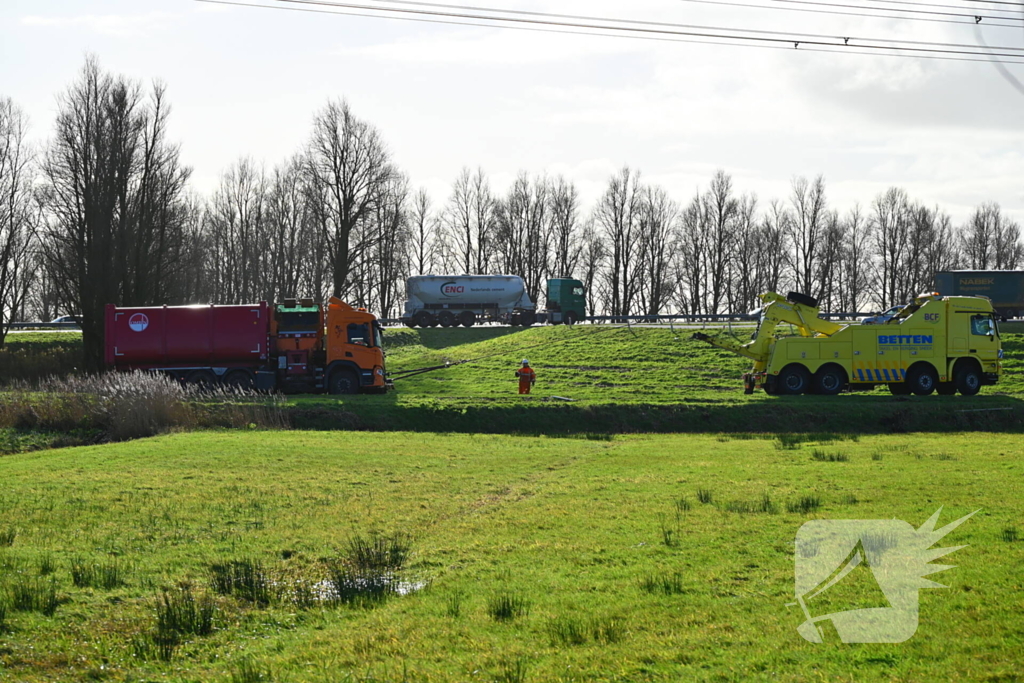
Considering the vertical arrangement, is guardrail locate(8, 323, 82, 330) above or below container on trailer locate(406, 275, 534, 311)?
below

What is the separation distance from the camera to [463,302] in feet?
206

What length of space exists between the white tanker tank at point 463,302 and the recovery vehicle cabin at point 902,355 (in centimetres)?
3150

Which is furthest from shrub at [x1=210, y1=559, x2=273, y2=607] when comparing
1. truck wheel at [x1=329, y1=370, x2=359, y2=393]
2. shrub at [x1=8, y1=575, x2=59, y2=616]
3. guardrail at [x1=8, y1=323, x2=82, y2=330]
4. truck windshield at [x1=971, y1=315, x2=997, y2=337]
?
guardrail at [x1=8, y1=323, x2=82, y2=330]

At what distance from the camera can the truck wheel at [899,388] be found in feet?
108

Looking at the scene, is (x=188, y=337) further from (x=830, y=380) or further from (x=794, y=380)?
(x=830, y=380)

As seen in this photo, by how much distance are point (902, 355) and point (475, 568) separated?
87.8ft

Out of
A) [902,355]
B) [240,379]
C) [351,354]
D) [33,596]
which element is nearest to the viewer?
[33,596]

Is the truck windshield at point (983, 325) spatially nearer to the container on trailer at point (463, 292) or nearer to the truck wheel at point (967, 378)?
the truck wheel at point (967, 378)

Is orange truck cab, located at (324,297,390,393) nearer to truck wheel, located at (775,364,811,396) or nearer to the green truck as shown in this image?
truck wheel, located at (775,364,811,396)

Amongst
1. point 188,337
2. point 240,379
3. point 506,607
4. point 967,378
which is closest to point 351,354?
point 240,379

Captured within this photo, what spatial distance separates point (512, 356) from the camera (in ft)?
148

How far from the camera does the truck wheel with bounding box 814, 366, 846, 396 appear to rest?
107ft

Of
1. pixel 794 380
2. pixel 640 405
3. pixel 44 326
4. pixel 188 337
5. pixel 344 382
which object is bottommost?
pixel 640 405

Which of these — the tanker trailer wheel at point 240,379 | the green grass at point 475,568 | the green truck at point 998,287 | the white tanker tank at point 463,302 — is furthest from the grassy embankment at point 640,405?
the white tanker tank at point 463,302
